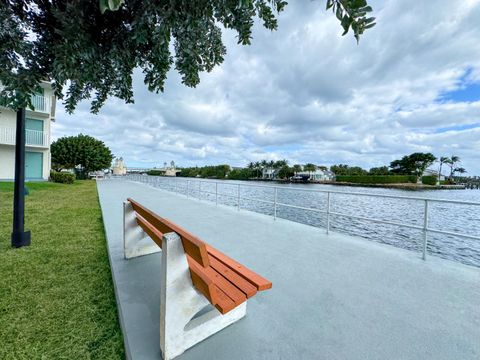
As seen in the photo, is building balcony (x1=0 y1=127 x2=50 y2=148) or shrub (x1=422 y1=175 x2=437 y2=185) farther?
shrub (x1=422 y1=175 x2=437 y2=185)

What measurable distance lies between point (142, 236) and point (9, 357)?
64.0 inches

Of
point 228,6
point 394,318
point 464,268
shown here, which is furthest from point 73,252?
point 464,268

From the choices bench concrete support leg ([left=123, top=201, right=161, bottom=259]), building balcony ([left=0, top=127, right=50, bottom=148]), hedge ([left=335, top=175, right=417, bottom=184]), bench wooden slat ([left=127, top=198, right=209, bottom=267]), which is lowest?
bench concrete support leg ([left=123, top=201, right=161, bottom=259])

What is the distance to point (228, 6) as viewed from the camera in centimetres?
164

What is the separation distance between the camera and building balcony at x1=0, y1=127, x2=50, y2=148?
15.3 meters

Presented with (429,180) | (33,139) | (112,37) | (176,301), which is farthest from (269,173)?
(176,301)

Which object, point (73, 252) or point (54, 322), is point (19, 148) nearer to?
point (73, 252)

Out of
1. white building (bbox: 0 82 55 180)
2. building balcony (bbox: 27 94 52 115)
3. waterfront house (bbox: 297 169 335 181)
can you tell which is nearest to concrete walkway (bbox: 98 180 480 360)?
white building (bbox: 0 82 55 180)

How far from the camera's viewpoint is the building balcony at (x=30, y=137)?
15.3 meters

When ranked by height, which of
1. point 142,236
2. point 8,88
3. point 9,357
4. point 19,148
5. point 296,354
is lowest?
point 9,357

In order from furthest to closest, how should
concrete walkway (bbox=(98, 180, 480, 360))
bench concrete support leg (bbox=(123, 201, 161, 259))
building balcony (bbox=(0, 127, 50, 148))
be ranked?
building balcony (bbox=(0, 127, 50, 148)), bench concrete support leg (bbox=(123, 201, 161, 259)), concrete walkway (bbox=(98, 180, 480, 360))

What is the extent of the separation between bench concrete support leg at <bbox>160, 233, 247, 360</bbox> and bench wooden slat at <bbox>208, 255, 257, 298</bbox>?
232 mm

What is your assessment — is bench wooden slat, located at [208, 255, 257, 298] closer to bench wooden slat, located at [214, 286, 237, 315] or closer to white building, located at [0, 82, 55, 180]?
bench wooden slat, located at [214, 286, 237, 315]

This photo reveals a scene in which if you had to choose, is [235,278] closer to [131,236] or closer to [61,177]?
[131,236]
